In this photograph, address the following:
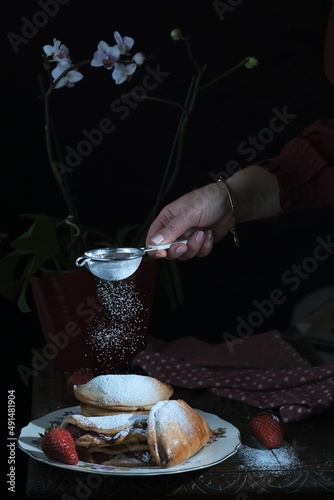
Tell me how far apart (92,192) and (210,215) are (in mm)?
616

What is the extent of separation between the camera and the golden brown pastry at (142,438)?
1166 millimetres

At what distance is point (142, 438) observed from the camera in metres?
1.18

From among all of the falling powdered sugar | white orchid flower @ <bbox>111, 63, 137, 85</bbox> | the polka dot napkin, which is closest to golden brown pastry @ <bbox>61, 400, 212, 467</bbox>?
the polka dot napkin

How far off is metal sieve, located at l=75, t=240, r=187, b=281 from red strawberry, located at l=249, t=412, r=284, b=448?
0.32 m

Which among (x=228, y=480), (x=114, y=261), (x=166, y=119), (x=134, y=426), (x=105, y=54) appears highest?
(x=105, y=54)

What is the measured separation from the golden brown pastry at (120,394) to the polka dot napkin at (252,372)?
0.25m

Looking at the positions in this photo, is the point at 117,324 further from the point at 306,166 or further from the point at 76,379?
the point at 306,166

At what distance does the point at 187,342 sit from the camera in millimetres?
1876

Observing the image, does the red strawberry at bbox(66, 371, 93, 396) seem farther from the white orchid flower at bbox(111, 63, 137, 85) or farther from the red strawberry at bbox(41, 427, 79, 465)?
the white orchid flower at bbox(111, 63, 137, 85)

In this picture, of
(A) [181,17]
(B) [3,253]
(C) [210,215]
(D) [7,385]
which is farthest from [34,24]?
(D) [7,385]

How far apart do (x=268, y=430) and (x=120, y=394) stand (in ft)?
0.75

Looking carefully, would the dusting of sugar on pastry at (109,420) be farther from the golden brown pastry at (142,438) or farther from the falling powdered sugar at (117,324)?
the falling powdered sugar at (117,324)

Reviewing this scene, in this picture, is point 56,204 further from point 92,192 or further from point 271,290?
point 271,290

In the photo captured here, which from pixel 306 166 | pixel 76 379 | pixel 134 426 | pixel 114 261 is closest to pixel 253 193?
pixel 306 166
